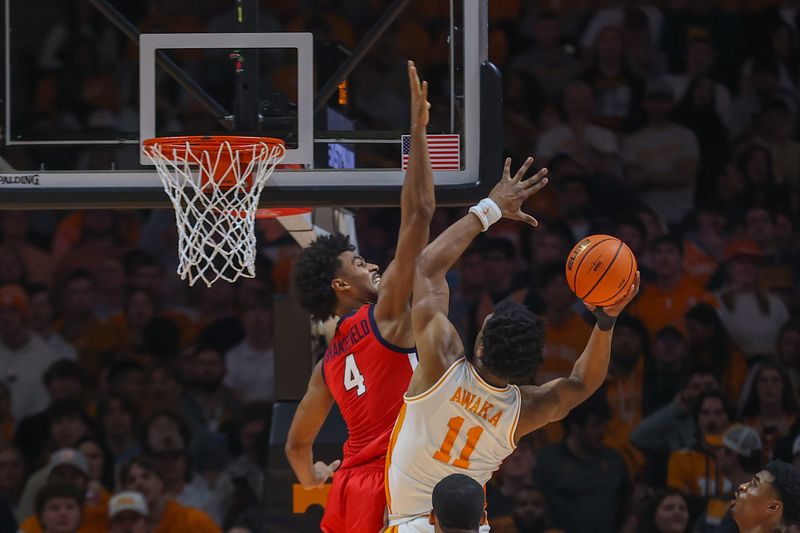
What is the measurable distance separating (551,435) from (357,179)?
3192mm

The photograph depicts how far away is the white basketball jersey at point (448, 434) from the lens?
413 centimetres

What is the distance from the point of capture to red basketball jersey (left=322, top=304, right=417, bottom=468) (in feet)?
15.0

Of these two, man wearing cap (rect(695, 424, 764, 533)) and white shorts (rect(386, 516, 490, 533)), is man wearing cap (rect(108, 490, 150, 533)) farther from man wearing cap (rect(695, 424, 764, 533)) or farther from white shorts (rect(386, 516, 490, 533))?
white shorts (rect(386, 516, 490, 533))

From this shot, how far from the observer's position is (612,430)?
298 inches

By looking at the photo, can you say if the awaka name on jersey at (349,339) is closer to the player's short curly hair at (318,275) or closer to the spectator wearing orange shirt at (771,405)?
the player's short curly hair at (318,275)

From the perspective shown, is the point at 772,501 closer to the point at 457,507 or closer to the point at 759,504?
the point at 759,504

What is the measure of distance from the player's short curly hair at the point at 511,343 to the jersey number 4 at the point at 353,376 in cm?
66

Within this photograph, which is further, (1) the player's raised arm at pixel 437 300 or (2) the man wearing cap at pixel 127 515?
(2) the man wearing cap at pixel 127 515

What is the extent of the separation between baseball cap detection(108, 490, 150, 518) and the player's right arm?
2.27 m

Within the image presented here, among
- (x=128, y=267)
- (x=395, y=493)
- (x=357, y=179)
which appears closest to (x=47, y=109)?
(x=128, y=267)

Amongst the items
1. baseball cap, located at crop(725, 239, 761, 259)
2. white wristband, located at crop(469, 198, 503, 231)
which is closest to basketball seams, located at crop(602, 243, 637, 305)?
white wristband, located at crop(469, 198, 503, 231)

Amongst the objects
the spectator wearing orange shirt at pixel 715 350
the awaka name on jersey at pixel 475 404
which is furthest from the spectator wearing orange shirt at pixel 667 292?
the awaka name on jersey at pixel 475 404

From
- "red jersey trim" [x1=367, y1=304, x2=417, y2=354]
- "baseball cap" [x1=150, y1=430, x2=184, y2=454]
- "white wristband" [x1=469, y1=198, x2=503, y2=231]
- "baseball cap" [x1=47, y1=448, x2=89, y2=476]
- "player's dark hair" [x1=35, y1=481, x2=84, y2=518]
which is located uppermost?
"white wristband" [x1=469, y1=198, x2=503, y2=231]

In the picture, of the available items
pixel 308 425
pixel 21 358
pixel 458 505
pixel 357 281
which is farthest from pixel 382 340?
pixel 21 358
